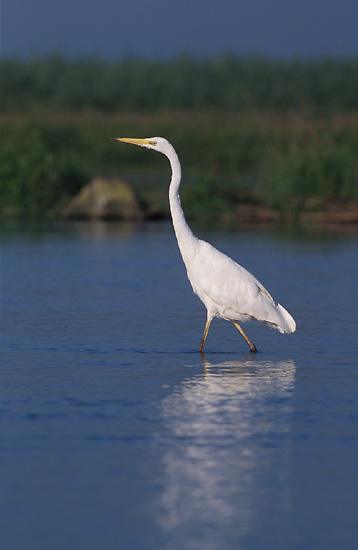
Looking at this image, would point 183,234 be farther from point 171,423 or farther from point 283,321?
point 171,423

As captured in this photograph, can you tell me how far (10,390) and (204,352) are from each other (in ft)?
7.35

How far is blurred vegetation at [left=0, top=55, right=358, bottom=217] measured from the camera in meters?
24.0

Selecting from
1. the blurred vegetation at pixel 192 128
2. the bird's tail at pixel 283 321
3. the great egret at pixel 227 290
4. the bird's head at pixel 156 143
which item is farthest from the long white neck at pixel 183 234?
the blurred vegetation at pixel 192 128

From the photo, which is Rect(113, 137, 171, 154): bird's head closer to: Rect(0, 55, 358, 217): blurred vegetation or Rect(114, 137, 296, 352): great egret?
Rect(114, 137, 296, 352): great egret

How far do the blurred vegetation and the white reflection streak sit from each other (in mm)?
14438

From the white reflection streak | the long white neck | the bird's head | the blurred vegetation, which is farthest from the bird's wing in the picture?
the blurred vegetation

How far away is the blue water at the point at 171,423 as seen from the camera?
5.17 metres

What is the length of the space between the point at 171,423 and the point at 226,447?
2.26 feet

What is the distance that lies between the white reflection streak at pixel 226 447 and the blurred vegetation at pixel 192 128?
47.4 ft

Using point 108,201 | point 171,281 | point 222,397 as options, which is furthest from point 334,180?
point 222,397

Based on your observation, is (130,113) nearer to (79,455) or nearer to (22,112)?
(22,112)

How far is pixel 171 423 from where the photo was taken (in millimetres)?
7051

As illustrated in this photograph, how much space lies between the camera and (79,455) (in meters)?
6.28

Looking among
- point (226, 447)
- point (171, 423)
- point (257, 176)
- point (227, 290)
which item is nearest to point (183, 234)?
point (227, 290)
